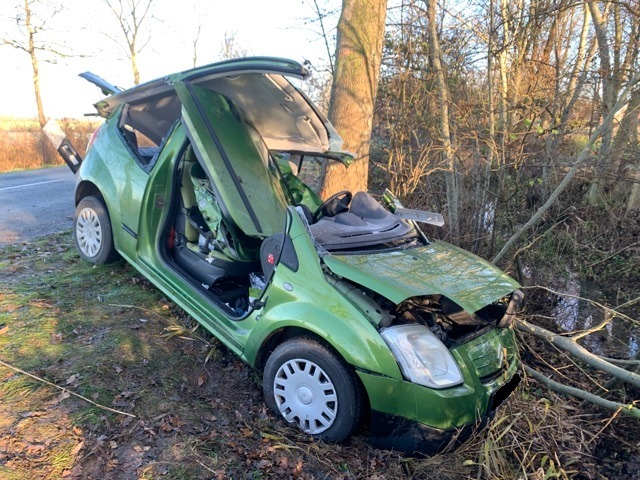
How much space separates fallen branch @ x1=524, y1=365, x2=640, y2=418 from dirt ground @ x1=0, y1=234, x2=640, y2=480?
0.10 m

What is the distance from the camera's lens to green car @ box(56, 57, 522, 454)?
261 cm

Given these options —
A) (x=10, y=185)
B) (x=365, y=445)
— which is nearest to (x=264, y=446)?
(x=365, y=445)

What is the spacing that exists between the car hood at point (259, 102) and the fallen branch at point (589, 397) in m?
2.87

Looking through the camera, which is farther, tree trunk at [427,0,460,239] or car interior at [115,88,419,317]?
tree trunk at [427,0,460,239]

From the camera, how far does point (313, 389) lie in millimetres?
2781

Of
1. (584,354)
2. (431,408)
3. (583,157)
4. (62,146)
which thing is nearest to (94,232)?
(62,146)

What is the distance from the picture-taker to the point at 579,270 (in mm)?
6824

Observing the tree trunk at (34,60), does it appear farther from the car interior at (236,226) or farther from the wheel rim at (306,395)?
the wheel rim at (306,395)

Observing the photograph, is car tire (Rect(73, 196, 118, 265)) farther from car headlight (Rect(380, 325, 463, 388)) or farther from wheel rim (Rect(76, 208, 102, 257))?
car headlight (Rect(380, 325, 463, 388))

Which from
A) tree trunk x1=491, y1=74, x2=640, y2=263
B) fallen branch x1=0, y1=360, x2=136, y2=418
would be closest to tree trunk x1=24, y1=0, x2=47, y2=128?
fallen branch x1=0, y1=360, x2=136, y2=418

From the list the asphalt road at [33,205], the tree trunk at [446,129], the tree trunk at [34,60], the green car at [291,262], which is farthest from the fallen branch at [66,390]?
the tree trunk at [34,60]

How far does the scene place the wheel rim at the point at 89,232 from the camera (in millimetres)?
4523

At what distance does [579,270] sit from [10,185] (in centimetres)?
1137

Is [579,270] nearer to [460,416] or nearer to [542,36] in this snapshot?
[542,36]
